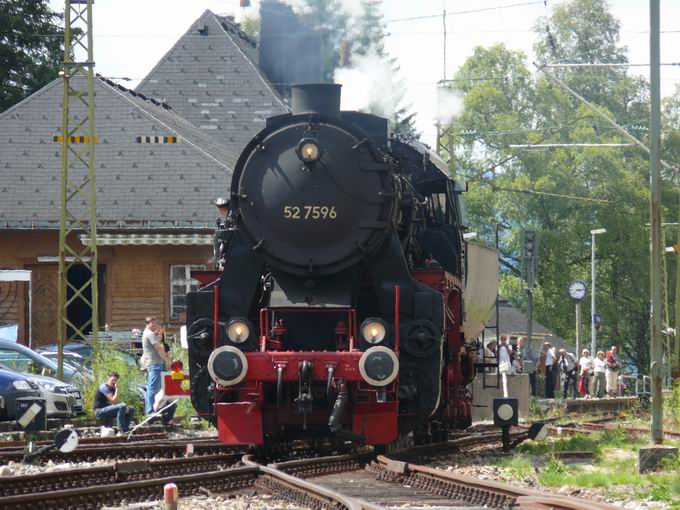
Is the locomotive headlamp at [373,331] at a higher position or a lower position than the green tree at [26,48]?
lower

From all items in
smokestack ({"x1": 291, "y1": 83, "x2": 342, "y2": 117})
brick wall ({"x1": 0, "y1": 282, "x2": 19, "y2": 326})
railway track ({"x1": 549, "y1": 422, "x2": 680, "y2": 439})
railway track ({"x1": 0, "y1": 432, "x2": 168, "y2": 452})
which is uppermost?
smokestack ({"x1": 291, "y1": 83, "x2": 342, "y2": 117})

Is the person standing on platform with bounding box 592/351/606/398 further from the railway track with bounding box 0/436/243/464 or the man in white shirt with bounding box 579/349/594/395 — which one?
the railway track with bounding box 0/436/243/464

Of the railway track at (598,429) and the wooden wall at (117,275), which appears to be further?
the wooden wall at (117,275)

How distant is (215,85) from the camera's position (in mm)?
43844

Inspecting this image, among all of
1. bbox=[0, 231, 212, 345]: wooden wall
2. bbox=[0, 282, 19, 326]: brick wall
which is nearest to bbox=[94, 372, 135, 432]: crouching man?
bbox=[0, 231, 212, 345]: wooden wall

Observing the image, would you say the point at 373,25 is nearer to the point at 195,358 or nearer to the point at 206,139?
the point at 195,358

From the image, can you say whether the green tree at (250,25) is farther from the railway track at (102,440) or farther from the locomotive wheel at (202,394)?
the locomotive wheel at (202,394)

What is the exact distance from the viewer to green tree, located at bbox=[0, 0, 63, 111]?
4491 centimetres

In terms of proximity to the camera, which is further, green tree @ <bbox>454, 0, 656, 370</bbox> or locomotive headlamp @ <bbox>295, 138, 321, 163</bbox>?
green tree @ <bbox>454, 0, 656, 370</bbox>

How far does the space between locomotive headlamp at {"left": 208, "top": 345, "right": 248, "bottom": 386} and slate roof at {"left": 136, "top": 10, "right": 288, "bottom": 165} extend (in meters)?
29.6

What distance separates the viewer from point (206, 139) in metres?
39.3

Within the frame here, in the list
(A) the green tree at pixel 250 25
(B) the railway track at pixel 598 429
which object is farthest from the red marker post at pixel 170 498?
(A) the green tree at pixel 250 25

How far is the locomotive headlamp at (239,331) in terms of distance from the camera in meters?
12.8

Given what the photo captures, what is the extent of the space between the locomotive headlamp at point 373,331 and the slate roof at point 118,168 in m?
20.8
